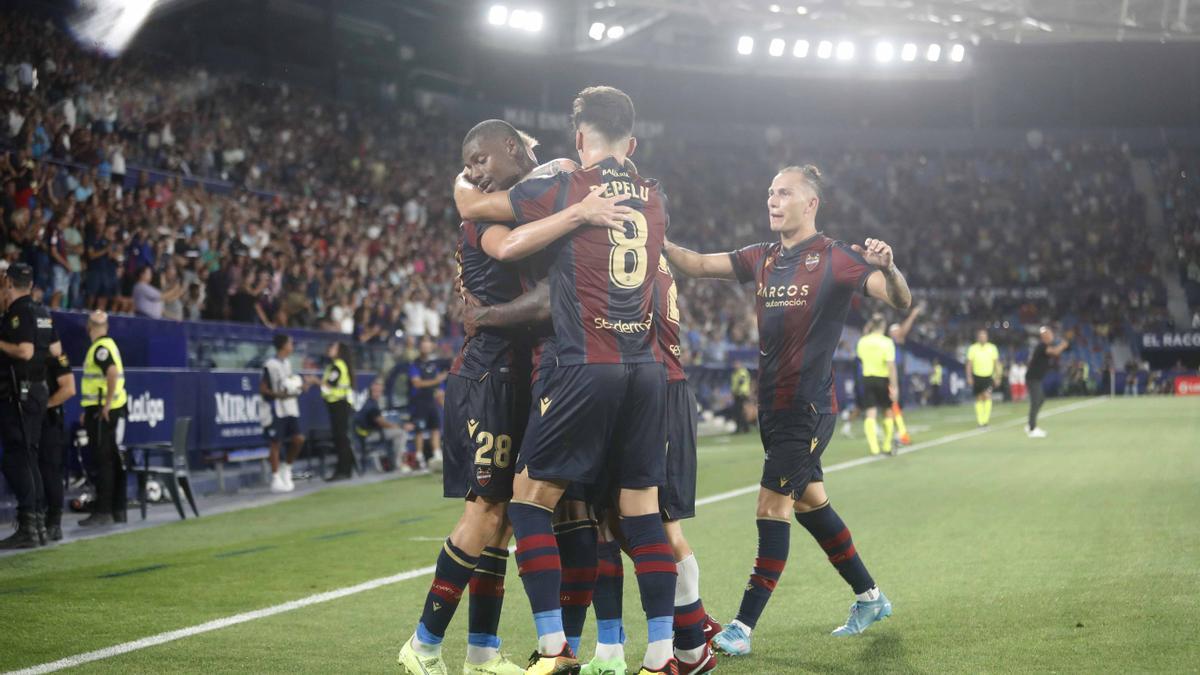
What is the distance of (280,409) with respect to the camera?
17.2 metres

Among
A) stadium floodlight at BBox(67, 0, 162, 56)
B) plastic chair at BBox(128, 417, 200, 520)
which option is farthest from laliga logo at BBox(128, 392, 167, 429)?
stadium floodlight at BBox(67, 0, 162, 56)

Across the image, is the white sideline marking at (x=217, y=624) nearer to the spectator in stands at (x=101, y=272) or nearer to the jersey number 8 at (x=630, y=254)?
the jersey number 8 at (x=630, y=254)

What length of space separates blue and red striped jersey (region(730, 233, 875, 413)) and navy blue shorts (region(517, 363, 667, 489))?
152 cm

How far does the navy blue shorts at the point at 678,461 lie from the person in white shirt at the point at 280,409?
478 inches

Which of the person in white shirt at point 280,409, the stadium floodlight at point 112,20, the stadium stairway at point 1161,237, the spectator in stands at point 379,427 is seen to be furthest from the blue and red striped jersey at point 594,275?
the stadium stairway at point 1161,237

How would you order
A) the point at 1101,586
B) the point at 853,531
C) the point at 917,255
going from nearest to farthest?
1. the point at 1101,586
2. the point at 853,531
3. the point at 917,255

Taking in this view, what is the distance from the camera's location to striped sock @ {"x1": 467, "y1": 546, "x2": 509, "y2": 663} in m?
5.52

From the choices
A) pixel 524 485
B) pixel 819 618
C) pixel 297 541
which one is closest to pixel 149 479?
pixel 297 541

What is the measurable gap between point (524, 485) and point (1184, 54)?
50136 mm

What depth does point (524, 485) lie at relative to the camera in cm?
515

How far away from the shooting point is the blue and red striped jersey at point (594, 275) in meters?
5.08

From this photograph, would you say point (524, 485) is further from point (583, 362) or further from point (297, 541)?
point (297, 541)

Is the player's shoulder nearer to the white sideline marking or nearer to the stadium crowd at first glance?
the white sideline marking

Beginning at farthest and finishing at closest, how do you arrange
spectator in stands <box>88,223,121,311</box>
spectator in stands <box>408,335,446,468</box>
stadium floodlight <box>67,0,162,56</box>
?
stadium floodlight <box>67,0,162,56</box>, spectator in stands <box>408,335,446,468</box>, spectator in stands <box>88,223,121,311</box>
